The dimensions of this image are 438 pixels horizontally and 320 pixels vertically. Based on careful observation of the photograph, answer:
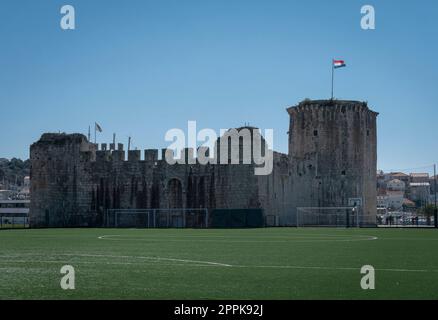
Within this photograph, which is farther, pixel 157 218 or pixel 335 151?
pixel 335 151

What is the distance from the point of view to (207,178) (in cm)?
4800

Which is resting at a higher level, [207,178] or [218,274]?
Result: [207,178]

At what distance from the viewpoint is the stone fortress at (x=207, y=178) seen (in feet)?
158

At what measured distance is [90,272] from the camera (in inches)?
466

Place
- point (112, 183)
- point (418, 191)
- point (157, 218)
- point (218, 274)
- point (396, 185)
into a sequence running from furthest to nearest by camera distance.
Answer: point (396, 185)
point (418, 191)
point (112, 183)
point (157, 218)
point (218, 274)

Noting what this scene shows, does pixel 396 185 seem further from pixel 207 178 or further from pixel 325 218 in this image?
pixel 207 178

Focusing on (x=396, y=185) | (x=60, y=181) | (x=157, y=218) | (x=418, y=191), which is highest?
(x=396, y=185)

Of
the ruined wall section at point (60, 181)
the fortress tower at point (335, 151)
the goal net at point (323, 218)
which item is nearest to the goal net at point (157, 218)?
the ruined wall section at point (60, 181)

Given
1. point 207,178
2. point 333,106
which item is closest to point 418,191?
point 333,106

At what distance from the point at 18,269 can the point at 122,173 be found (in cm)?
3815

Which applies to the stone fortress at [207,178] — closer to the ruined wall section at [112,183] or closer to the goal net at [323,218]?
the ruined wall section at [112,183]

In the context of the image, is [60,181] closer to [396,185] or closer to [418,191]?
[418,191]

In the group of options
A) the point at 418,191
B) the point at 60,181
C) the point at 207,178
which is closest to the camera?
the point at 207,178

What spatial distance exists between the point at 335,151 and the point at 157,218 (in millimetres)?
18893
